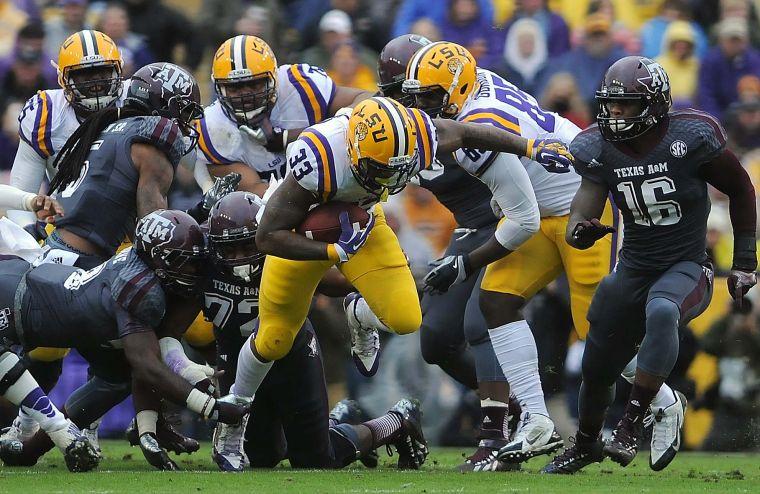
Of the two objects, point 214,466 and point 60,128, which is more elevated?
point 60,128

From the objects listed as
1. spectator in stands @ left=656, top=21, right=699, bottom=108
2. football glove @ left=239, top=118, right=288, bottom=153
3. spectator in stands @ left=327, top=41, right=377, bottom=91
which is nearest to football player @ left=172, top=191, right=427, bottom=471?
football glove @ left=239, top=118, right=288, bottom=153

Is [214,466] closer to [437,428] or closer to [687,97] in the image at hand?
[437,428]

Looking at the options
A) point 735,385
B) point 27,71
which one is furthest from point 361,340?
point 27,71

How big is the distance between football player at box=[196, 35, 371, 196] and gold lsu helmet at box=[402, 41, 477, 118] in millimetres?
957

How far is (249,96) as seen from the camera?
791 centimetres

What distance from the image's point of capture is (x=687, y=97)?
10227mm

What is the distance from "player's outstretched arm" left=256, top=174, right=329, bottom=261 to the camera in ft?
21.1

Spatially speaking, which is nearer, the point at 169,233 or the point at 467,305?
the point at 169,233

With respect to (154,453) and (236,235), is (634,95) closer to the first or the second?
(236,235)

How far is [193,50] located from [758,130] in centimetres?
393

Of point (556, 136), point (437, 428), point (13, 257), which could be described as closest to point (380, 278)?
point (556, 136)

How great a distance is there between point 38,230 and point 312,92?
5.64ft

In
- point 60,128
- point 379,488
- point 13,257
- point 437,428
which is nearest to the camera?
point 379,488

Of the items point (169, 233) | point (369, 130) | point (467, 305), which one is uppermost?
point (369, 130)
